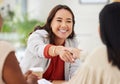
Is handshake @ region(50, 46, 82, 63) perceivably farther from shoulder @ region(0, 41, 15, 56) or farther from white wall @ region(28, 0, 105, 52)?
white wall @ region(28, 0, 105, 52)

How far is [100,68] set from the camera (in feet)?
4.45

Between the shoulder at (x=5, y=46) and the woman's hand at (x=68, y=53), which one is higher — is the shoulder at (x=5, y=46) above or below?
above

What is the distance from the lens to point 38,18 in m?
6.73

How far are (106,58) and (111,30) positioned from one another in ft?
0.45

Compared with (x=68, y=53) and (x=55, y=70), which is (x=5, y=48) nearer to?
(x=68, y=53)

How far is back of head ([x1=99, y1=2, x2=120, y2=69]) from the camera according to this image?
52.1 inches

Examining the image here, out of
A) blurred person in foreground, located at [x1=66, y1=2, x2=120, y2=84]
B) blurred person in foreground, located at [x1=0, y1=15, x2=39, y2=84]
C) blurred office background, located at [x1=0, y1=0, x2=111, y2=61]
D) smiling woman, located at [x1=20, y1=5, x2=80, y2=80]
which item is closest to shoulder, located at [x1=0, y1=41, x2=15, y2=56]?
blurred person in foreground, located at [x1=0, y1=15, x2=39, y2=84]

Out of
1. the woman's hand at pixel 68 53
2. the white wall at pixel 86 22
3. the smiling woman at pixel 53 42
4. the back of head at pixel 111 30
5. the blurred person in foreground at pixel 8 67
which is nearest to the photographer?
the back of head at pixel 111 30

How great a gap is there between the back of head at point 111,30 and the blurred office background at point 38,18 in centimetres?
445

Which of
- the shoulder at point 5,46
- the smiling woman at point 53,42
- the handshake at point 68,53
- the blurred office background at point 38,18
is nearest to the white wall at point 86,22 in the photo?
the blurred office background at point 38,18

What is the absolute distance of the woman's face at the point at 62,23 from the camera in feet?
8.20

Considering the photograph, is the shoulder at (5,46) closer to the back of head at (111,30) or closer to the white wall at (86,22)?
→ the back of head at (111,30)

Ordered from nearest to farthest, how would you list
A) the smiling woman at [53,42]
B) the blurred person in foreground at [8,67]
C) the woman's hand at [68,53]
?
the blurred person in foreground at [8,67] < the woman's hand at [68,53] < the smiling woman at [53,42]

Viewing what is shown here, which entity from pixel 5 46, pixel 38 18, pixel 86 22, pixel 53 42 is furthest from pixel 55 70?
pixel 38 18
